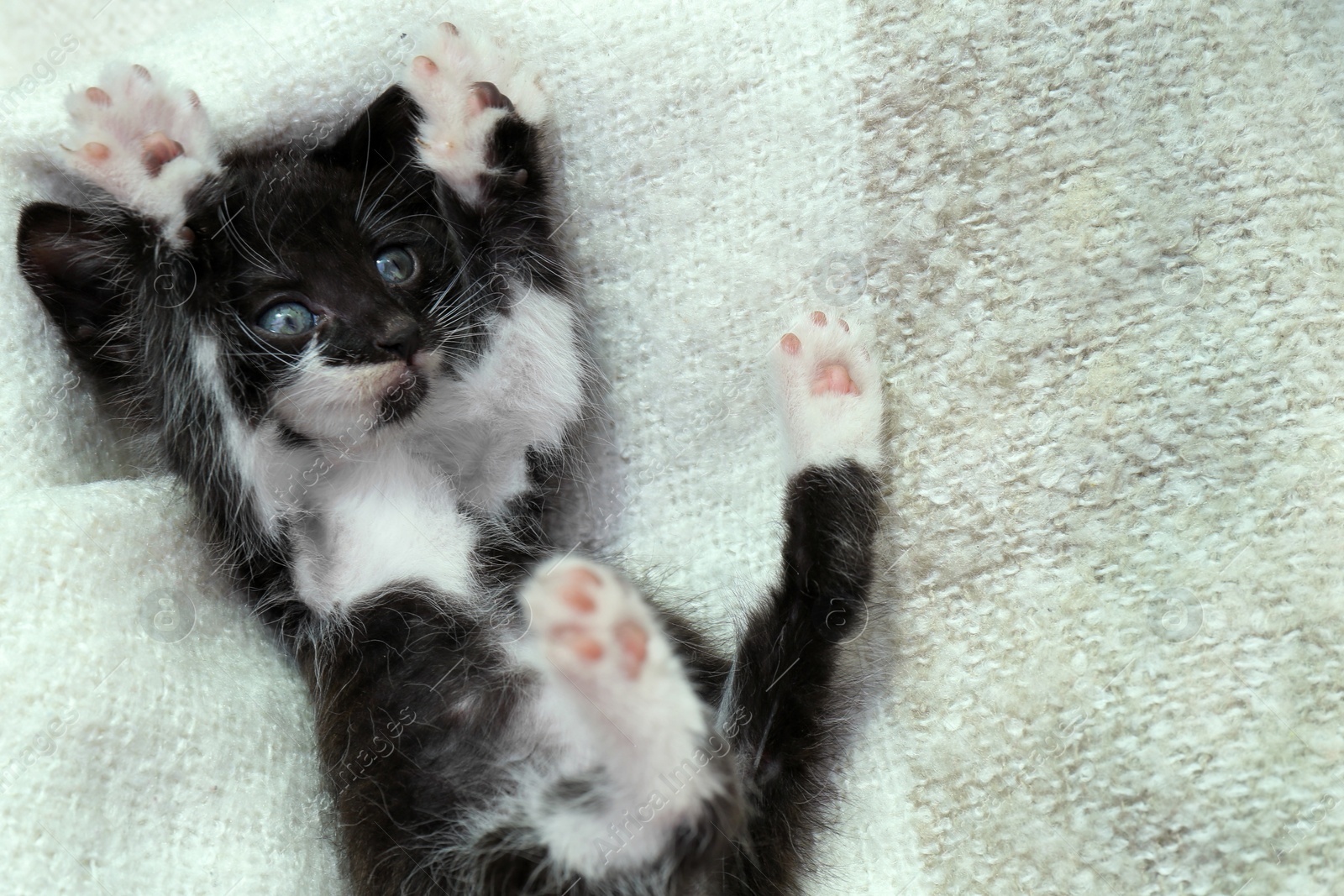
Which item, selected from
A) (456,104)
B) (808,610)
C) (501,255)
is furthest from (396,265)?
(808,610)

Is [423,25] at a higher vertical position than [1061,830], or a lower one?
higher

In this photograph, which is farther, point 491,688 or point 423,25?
point 423,25

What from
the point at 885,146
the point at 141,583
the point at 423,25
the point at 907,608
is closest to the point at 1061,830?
the point at 907,608

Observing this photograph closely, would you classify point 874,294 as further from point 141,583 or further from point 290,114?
point 141,583

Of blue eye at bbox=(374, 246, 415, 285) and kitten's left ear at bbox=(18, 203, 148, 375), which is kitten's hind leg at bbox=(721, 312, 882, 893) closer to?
blue eye at bbox=(374, 246, 415, 285)
